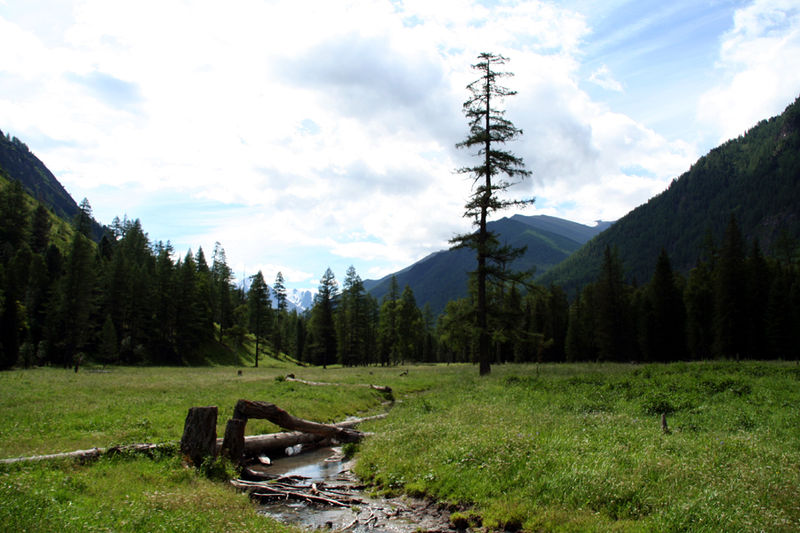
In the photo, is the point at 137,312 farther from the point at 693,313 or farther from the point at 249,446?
the point at 693,313

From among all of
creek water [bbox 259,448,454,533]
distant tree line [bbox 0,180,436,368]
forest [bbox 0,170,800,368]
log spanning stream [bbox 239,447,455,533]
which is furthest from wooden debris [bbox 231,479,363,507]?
distant tree line [bbox 0,180,436,368]

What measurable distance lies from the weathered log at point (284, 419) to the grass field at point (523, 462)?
151 cm

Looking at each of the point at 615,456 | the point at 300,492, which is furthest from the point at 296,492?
the point at 615,456

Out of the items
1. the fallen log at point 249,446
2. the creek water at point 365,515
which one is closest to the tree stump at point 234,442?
the fallen log at point 249,446

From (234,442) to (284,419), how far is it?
209 cm

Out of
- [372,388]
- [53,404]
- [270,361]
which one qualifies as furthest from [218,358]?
[53,404]

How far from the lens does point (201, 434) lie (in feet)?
37.0

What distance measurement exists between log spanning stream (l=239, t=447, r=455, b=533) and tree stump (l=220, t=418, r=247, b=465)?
2.82 ft

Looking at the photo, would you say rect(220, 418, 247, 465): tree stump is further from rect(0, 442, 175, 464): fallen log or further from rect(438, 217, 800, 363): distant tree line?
rect(438, 217, 800, 363): distant tree line

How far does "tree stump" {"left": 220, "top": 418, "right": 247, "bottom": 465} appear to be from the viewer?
1220 cm

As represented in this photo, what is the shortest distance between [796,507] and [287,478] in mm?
11074

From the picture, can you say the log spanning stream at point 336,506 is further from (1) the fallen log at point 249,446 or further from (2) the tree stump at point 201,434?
(1) the fallen log at point 249,446

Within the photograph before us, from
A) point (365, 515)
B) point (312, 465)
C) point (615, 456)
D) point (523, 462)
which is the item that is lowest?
point (312, 465)

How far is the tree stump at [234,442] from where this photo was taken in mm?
12195
